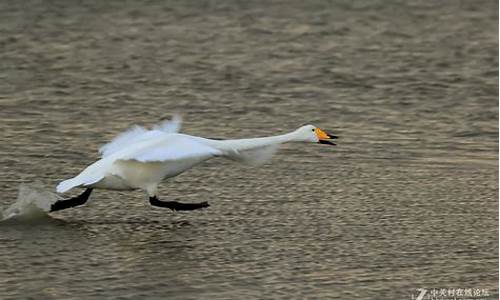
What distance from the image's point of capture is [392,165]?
11844mm

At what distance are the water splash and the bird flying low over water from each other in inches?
3.1

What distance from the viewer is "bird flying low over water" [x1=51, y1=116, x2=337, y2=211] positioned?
1006 centimetres

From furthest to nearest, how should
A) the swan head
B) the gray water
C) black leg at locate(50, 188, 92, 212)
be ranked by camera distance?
the swan head, black leg at locate(50, 188, 92, 212), the gray water

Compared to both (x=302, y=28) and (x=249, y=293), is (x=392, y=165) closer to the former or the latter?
(x=249, y=293)

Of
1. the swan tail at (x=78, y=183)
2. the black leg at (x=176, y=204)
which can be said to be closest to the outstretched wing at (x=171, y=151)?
the swan tail at (x=78, y=183)

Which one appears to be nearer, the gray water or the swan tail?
the gray water

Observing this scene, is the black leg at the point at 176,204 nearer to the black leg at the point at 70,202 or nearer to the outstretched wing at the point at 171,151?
the outstretched wing at the point at 171,151

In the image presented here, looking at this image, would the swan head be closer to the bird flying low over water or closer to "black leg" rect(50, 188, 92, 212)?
the bird flying low over water

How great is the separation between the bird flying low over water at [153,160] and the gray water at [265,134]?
0.83 feet

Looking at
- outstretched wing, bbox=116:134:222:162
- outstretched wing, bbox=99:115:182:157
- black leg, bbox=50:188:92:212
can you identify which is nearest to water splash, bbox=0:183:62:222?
black leg, bbox=50:188:92:212

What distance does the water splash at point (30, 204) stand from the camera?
10.2 metres

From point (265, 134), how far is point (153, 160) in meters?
3.20

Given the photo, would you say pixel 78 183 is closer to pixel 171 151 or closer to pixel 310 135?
pixel 171 151

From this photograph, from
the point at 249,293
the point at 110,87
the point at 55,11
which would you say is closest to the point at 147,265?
the point at 249,293
